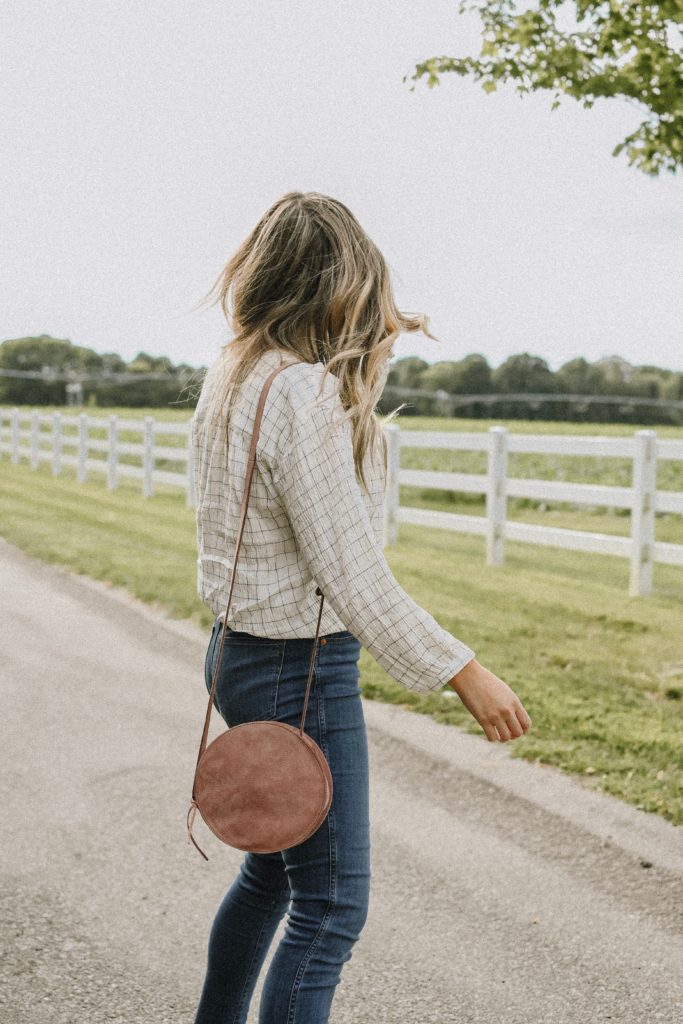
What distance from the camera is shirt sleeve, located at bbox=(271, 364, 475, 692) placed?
1.89 m

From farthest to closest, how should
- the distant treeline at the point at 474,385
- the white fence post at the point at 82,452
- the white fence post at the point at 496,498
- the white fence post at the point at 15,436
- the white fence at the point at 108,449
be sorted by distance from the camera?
the distant treeline at the point at 474,385, the white fence post at the point at 15,436, the white fence post at the point at 82,452, the white fence at the point at 108,449, the white fence post at the point at 496,498

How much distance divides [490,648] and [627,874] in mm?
3267

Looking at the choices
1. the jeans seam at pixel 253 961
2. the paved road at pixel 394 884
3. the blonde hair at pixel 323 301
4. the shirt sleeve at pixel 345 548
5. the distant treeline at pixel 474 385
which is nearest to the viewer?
the shirt sleeve at pixel 345 548

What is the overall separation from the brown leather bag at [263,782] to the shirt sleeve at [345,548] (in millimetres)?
82

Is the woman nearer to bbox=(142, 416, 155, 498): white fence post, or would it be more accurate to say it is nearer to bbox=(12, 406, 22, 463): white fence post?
bbox=(142, 416, 155, 498): white fence post

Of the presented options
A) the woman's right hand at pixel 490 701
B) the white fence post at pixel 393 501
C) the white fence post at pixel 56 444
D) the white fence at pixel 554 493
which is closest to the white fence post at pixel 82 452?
the white fence post at pixel 56 444

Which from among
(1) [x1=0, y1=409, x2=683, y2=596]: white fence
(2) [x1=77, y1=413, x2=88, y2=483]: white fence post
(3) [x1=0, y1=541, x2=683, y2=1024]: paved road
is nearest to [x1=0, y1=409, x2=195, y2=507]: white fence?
(2) [x1=77, y1=413, x2=88, y2=483]: white fence post

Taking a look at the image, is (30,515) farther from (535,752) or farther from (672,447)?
(535,752)

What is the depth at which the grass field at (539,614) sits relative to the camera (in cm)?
503

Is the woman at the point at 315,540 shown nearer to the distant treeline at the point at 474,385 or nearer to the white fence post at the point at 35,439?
the white fence post at the point at 35,439

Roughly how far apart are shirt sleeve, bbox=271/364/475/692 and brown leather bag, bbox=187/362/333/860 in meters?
0.08

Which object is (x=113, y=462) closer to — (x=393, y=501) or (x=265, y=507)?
(x=393, y=501)

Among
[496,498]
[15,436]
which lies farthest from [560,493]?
[15,436]

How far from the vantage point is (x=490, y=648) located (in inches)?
276
